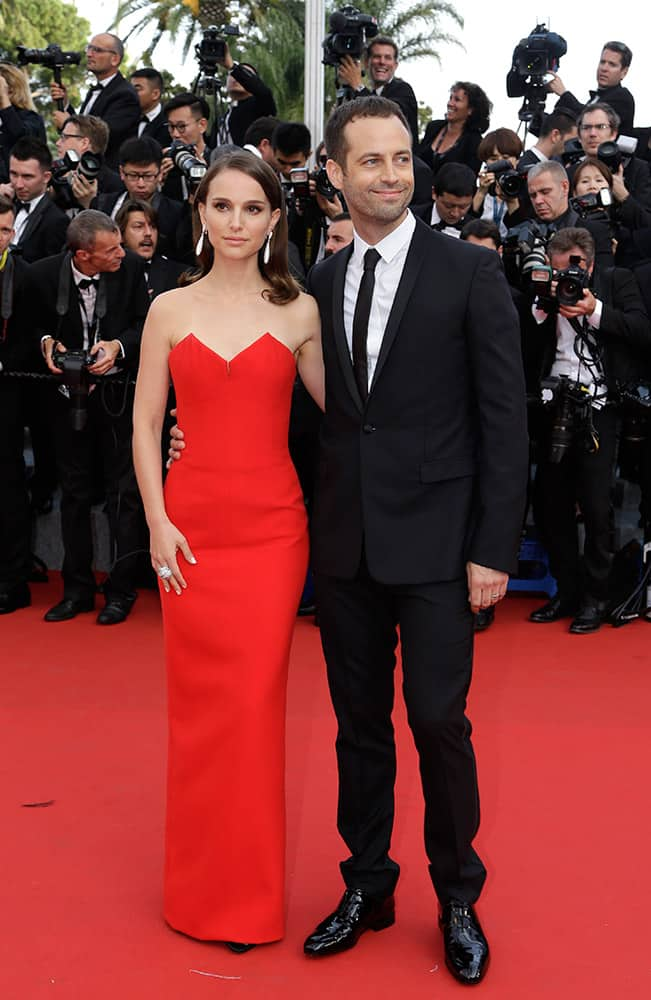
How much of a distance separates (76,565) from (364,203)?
325cm

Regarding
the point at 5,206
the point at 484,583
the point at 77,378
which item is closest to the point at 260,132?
the point at 5,206

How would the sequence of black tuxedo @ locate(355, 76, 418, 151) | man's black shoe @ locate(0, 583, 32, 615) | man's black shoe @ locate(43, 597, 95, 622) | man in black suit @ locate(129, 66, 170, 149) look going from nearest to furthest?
1. man's black shoe @ locate(43, 597, 95, 622)
2. man's black shoe @ locate(0, 583, 32, 615)
3. black tuxedo @ locate(355, 76, 418, 151)
4. man in black suit @ locate(129, 66, 170, 149)

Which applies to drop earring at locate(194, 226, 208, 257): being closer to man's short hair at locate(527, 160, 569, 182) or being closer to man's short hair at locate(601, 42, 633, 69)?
man's short hair at locate(527, 160, 569, 182)

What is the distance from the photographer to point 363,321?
233cm

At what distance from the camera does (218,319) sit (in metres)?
2.49

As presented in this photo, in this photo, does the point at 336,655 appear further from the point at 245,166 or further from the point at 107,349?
the point at 107,349

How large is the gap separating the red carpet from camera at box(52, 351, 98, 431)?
0.93 metres

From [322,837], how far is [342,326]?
1376 mm

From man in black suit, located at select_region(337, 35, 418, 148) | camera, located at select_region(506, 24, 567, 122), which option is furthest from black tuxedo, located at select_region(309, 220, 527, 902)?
man in black suit, located at select_region(337, 35, 418, 148)

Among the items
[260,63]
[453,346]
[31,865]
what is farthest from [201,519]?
[260,63]

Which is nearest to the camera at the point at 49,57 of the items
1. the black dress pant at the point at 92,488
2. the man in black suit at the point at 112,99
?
the man in black suit at the point at 112,99

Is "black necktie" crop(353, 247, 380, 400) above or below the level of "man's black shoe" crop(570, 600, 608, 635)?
above

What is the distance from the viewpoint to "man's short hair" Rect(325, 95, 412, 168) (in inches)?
89.7

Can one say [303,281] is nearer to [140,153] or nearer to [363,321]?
[140,153]
